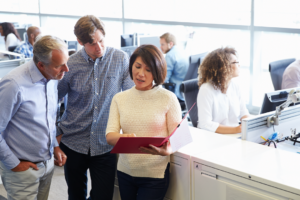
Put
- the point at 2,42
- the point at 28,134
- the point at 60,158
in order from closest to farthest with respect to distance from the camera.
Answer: the point at 28,134 → the point at 60,158 → the point at 2,42

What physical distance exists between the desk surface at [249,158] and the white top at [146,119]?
0.56 ft

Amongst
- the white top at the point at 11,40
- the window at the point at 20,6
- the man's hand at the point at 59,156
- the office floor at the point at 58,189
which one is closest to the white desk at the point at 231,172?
the man's hand at the point at 59,156

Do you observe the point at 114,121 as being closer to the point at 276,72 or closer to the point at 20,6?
the point at 276,72

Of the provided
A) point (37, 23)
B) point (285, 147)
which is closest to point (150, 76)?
point (285, 147)

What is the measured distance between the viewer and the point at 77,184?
1925 mm

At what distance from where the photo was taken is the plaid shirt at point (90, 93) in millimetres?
1767

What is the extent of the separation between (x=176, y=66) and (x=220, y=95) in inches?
76.4

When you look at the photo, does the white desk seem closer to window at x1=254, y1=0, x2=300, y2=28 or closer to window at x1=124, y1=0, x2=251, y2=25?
window at x1=254, y1=0, x2=300, y2=28

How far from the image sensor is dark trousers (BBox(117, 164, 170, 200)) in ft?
4.94

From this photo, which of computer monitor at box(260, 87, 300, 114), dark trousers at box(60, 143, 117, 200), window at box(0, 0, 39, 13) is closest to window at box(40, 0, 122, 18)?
window at box(0, 0, 39, 13)

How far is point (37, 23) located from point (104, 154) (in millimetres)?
8801

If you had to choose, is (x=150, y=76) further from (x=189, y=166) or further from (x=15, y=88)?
(x=15, y=88)

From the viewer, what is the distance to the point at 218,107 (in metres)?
2.27

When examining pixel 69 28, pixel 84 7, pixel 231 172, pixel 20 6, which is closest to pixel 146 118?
pixel 231 172
